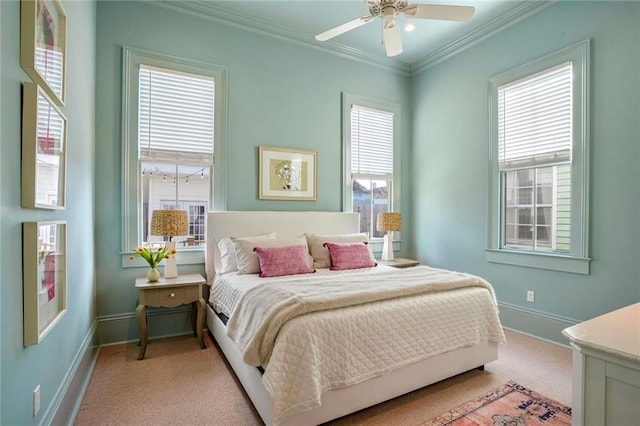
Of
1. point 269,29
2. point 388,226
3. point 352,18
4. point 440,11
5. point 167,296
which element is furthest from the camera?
point 388,226

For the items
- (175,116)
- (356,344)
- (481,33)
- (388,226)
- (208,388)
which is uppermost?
(481,33)

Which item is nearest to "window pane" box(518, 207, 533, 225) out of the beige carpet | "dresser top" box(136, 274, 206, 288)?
the beige carpet

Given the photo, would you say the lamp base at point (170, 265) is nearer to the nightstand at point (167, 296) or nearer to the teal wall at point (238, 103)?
the nightstand at point (167, 296)

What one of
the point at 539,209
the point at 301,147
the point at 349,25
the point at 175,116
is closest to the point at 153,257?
the point at 175,116

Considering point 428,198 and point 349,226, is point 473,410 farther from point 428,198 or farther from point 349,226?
point 428,198

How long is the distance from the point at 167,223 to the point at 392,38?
263cm

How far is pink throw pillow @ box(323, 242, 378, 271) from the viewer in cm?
340

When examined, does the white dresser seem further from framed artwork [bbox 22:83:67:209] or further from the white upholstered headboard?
the white upholstered headboard

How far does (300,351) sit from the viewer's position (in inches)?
68.0

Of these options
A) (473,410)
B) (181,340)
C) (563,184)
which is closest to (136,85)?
(181,340)

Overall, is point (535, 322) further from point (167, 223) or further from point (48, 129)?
point (48, 129)

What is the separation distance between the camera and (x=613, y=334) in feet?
3.87

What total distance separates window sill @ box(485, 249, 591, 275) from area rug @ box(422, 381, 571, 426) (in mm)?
1440

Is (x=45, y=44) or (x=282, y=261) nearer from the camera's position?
(x=45, y=44)
